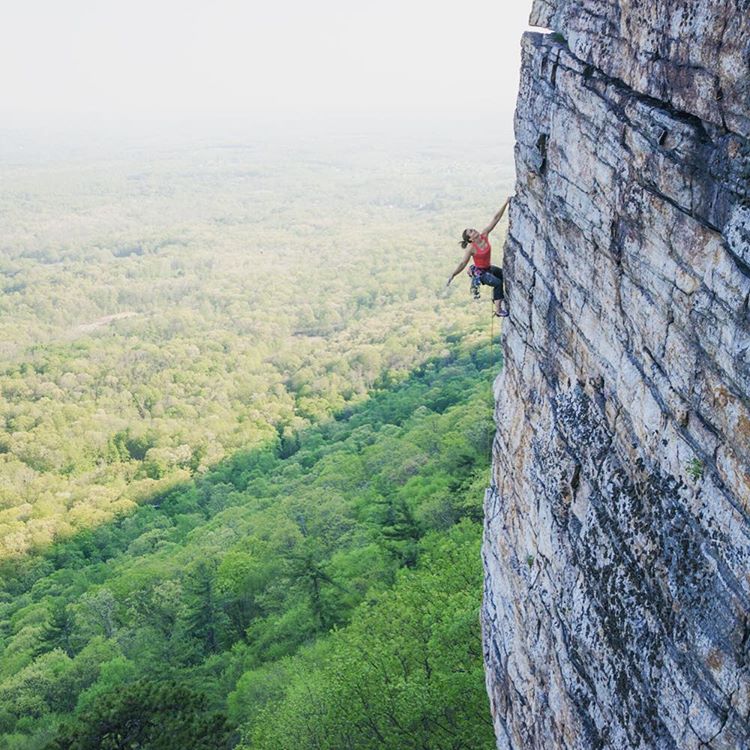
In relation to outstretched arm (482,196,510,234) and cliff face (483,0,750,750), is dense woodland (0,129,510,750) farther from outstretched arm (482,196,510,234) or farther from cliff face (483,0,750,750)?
outstretched arm (482,196,510,234)

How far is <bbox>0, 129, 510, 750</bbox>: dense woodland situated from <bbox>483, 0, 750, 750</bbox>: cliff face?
27.4 ft

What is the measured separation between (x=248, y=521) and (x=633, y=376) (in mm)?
40212

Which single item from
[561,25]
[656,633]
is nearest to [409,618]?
[656,633]

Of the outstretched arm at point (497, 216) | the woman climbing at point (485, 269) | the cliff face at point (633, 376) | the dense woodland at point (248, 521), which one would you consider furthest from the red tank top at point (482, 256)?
the dense woodland at point (248, 521)

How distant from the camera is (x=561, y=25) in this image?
28.9 feet

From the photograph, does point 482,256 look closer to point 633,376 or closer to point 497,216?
point 497,216

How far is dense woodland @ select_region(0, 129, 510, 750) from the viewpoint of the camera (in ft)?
58.3

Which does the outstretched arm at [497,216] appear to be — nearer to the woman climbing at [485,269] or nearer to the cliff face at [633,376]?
the woman climbing at [485,269]

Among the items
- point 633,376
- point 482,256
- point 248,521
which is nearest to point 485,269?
point 482,256

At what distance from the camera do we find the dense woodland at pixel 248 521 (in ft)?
58.3

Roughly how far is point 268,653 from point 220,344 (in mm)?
85472

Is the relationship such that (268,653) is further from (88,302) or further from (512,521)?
(88,302)

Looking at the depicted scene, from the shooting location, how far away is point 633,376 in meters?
7.32

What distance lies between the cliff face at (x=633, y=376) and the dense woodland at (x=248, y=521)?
836cm
